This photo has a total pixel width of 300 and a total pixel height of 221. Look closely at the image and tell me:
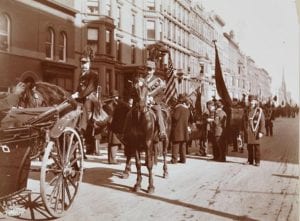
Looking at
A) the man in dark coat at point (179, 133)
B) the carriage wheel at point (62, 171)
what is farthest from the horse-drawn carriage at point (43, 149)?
the man in dark coat at point (179, 133)

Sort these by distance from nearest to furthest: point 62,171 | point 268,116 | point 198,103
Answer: point 62,171, point 198,103, point 268,116

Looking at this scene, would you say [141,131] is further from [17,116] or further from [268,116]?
[268,116]

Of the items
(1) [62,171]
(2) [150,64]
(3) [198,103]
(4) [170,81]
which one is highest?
(2) [150,64]

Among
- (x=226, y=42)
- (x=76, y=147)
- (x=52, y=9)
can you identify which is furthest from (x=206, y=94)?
(x=52, y=9)

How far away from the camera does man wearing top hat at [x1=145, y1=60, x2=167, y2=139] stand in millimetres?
3561

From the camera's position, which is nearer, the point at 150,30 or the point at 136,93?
the point at 150,30

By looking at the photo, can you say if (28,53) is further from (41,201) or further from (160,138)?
(160,138)

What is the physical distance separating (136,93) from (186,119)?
3.31 feet

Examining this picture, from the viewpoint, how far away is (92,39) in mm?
3320

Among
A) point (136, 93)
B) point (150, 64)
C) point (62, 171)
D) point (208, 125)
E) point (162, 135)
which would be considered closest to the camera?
point (62, 171)

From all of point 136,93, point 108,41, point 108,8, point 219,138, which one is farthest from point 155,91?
point 219,138

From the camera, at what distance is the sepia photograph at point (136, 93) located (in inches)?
128

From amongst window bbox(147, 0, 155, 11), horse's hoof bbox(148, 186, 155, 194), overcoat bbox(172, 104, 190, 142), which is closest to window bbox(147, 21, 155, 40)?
window bbox(147, 0, 155, 11)

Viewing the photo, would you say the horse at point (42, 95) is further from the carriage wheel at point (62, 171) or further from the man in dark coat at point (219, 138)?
the man in dark coat at point (219, 138)
